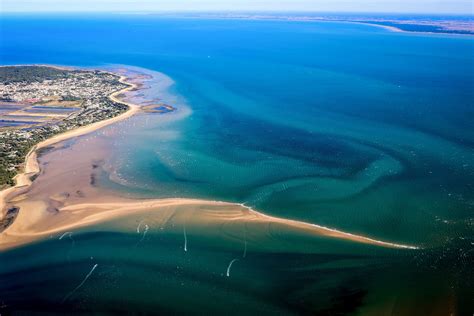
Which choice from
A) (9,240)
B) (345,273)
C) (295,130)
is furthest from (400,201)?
(9,240)

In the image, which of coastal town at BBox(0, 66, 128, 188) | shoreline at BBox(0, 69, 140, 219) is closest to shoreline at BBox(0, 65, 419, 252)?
shoreline at BBox(0, 69, 140, 219)

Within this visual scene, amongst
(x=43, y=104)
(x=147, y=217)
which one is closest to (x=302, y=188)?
(x=147, y=217)

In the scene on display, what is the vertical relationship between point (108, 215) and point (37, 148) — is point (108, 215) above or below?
below

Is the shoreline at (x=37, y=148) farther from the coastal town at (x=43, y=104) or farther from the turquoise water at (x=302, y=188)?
the turquoise water at (x=302, y=188)

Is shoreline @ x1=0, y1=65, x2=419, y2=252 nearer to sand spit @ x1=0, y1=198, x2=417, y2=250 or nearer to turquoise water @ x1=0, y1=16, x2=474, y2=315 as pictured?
sand spit @ x1=0, y1=198, x2=417, y2=250

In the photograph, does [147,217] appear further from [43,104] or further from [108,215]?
[43,104]

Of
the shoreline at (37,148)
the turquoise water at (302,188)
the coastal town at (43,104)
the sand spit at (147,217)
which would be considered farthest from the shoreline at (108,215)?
the coastal town at (43,104)

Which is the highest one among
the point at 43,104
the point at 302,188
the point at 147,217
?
the point at 43,104
